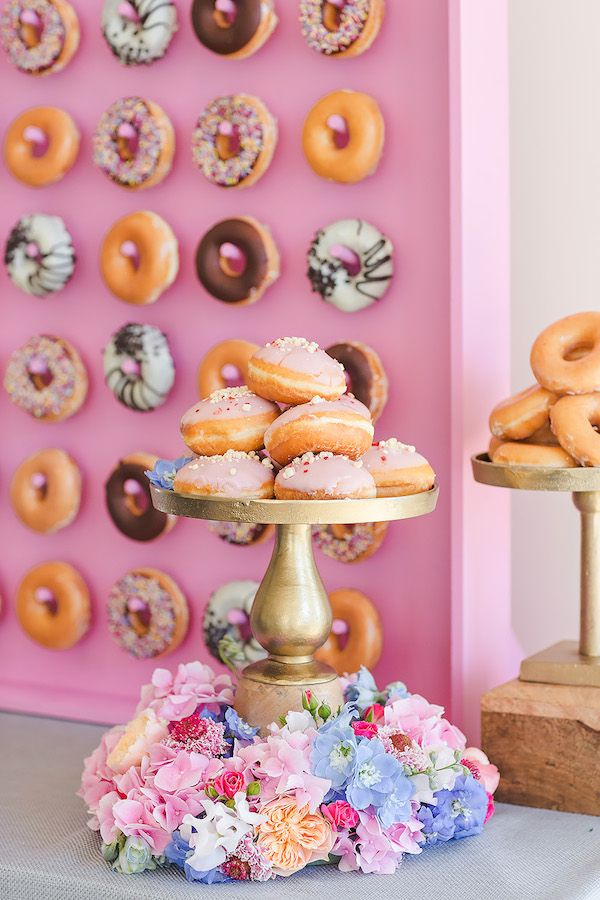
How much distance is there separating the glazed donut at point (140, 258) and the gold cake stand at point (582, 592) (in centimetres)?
60

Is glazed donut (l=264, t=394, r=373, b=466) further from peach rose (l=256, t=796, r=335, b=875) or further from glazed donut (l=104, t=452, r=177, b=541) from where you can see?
glazed donut (l=104, t=452, r=177, b=541)

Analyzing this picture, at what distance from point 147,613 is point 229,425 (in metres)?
0.66

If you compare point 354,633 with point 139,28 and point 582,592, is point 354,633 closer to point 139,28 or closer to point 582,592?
point 582,592

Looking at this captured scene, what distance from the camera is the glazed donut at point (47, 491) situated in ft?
6.27

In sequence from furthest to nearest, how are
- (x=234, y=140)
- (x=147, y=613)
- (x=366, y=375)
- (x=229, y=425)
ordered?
(x=147, y=613) → (x=234, y=140) → (x=366, y=375) → (x=229, y=425)

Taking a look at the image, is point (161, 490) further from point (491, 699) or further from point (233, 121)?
point (233, 121)

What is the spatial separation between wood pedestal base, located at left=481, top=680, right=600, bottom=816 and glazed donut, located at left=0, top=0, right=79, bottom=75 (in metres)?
1.22

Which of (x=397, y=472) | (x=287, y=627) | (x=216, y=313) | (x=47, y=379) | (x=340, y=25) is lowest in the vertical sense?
(x=287, y=627)

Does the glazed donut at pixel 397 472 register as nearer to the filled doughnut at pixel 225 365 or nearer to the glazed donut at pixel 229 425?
the glazed donut at pixel 229 425

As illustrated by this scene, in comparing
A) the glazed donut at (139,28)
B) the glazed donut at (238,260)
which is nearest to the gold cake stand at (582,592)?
the glazed donut at (238,260)

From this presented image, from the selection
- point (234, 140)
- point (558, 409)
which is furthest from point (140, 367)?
point (558, 409)

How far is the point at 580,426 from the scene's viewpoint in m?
1.38

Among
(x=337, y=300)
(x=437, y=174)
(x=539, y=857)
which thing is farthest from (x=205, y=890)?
(x=437, y=174)

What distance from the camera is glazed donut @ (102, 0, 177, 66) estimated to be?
5.85 feet
